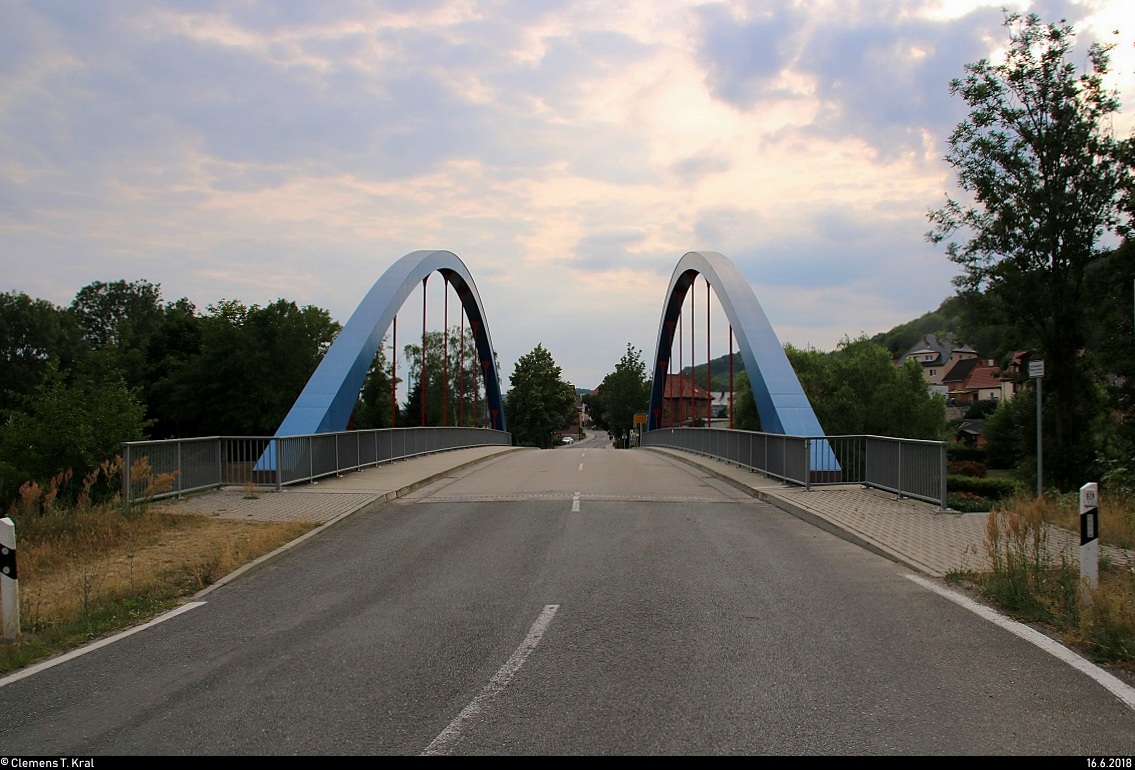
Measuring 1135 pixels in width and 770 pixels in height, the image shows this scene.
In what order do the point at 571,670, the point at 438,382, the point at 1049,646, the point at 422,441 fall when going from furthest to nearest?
the point at 438,382, the point at 422,441, the point at 1049,646, the point at 571,670

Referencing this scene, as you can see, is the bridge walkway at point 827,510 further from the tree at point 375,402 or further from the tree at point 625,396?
the tree at point 625,396

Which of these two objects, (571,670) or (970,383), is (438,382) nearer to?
(970,383)

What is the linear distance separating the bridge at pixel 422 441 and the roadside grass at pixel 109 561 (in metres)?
1.42

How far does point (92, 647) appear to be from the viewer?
575 centimetres

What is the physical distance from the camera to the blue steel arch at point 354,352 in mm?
18984

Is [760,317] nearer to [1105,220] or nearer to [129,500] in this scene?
[1105,220]

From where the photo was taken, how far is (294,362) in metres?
43.5

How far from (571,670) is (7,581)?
4.25 meters

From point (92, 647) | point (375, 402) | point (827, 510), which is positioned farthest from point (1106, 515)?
point (375, 402)

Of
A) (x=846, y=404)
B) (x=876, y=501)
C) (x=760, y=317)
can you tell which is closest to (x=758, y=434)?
(x=876, y=501)

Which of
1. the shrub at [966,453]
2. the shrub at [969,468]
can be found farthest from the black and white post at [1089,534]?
the shrub at [966,453]

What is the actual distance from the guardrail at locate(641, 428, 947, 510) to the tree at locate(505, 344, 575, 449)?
6361cm

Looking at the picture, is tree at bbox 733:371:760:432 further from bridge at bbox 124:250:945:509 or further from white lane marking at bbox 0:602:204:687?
white lane marking at bbox 0:602:204:687

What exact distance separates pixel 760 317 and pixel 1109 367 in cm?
947
